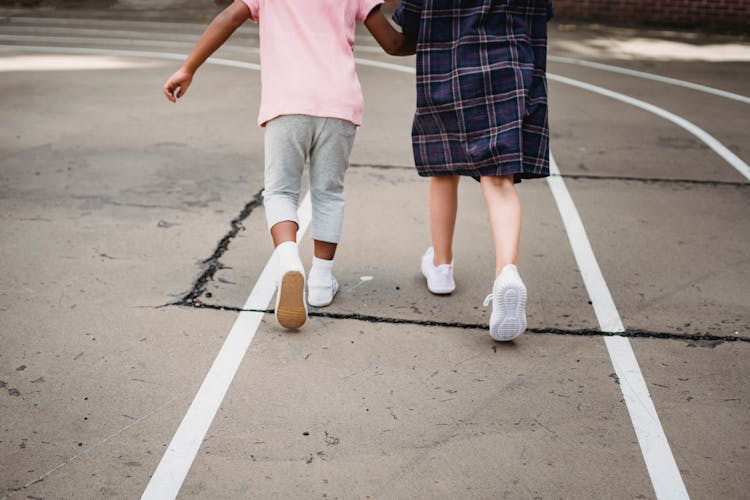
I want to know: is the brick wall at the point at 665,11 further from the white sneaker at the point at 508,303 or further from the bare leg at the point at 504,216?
the white sneaker at the point at 508,303

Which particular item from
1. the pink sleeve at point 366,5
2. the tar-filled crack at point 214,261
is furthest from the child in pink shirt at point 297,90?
the tar-filled crack at point 214,261

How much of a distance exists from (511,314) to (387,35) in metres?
1.37

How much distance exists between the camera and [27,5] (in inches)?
650

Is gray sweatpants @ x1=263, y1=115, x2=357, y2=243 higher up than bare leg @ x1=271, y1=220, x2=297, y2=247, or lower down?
higher up

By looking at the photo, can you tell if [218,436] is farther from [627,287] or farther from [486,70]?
[627,287]

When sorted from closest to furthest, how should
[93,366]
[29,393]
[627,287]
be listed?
[29,393], [93,366], [627,287]

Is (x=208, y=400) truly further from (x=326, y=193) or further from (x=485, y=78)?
(x=485, y=78)

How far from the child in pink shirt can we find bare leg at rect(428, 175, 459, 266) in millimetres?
509

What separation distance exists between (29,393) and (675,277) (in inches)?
125

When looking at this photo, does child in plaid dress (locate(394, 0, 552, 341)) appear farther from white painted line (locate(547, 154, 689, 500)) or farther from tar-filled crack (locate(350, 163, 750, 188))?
tar-filled crack (locate(350, 163, 750, 188))

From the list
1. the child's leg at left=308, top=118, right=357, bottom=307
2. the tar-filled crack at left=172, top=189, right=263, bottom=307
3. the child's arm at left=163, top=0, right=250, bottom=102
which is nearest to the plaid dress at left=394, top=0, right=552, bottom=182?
the child's leg at left=308, top=118, right=357, bottom=307

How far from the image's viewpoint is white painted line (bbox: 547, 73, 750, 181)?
6.54m

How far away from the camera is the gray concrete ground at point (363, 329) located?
2.80 meters

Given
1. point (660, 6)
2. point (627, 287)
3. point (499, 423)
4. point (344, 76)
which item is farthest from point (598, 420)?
point (660, 6)
